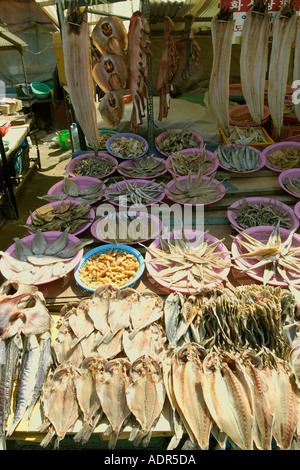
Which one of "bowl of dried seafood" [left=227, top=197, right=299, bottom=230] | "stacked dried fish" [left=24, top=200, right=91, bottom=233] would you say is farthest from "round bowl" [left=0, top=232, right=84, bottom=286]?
"bowl of dried seafood" [left=227, top=197, right=299, bottom=230]

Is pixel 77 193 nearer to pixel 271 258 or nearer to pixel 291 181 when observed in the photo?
pixel 271 258

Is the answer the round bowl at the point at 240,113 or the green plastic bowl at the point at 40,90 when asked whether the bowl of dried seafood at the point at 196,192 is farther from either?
the green plastic bowl at the point at 40,90

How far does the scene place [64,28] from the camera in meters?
3.04

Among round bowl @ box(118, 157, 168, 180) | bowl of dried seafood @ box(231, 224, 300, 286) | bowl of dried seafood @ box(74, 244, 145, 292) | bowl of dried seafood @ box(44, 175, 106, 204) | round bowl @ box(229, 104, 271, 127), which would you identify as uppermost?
round bowl @ box(229, 104, 271, 127)

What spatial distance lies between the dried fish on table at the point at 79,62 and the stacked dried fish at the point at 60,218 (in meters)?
0.90

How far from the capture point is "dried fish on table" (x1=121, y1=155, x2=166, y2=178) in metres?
4.43

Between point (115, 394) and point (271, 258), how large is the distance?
70.7 inches

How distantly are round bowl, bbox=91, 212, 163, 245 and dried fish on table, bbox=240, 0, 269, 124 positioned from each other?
161 cm

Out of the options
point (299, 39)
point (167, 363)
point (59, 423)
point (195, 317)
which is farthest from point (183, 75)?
point (59, 423)

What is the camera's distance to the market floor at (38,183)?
18.6ft

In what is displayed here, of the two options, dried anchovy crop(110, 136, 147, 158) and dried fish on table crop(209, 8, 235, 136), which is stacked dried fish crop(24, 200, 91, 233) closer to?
dried anchovy crop(110, 136, 147, 158)

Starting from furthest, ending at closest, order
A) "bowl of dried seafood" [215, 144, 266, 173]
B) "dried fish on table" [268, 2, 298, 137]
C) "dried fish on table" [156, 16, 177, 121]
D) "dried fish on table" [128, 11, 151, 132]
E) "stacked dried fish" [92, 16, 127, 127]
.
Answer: "bowl of dried seafood" [215, 144, 266, 173] → "dried fish on table" [156, 16, 177, 121] → "dried fish on table" [128, 11, 151, 132] → "stacked dried fish" [92, 16, 127, 127] → "dried fish on table" [268, 2, 298, 137]

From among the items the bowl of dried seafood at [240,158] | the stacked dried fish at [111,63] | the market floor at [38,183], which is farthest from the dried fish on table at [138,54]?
the market floor at [38,183]
